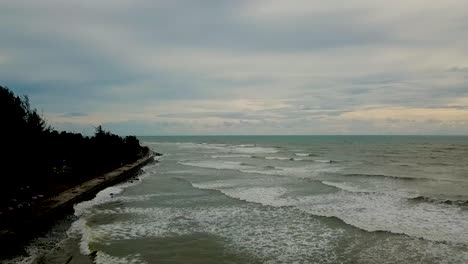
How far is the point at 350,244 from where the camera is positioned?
13.9 metres

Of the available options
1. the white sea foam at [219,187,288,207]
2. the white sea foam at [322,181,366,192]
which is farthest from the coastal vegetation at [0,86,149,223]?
the white sea foam at [322,181,366,192]

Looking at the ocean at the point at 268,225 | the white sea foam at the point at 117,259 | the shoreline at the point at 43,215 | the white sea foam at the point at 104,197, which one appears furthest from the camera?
the white sea foam at the point at 104,197

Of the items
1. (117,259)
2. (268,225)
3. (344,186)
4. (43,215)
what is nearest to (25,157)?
(43,215)

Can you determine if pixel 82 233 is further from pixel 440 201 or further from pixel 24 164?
pixel 440 201

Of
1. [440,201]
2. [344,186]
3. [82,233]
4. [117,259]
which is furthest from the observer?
[344,186]

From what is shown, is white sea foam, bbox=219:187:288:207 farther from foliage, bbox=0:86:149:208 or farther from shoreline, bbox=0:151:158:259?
foliage, bbox=0:86:149:208

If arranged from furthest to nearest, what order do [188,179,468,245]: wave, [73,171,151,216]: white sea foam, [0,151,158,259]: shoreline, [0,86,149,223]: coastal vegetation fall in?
[73,171,151,216]: white sea foam
[0,86,149,223]: coastal vegetation
[188,179,468,245]: wave
[0,151,158,259]: shoreline

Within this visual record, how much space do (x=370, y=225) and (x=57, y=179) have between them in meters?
19.5

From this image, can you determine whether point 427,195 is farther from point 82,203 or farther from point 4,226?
point 4,226

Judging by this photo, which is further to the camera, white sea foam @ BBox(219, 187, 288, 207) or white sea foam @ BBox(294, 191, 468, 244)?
white sea foam @ BBox(219, 187, 288, 207)

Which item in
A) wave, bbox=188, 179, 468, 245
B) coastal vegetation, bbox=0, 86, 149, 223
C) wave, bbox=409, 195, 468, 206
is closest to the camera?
wave, bbox=188, 179, 468, 245

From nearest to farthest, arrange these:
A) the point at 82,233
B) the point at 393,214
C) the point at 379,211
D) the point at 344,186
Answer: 1. the point at 82,233
2. the point at 393,214
3. the point at 379,211
4. the point at 344,186

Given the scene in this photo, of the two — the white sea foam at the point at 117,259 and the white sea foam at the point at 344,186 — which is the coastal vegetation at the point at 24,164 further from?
the white sea foam at the point at 344,186

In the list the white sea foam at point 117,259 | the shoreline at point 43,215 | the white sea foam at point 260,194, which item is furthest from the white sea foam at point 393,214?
the shoreline at point 43,215
